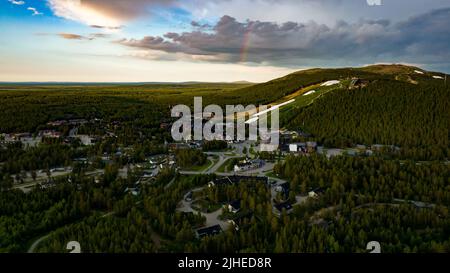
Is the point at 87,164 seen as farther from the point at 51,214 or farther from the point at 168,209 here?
the point at 168,209

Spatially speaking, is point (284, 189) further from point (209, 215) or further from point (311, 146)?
point (311, 146)

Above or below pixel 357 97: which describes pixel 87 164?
below

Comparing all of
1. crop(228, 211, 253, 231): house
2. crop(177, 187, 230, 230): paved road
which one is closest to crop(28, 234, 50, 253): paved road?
crop(177, 187, 230, 230): paved road

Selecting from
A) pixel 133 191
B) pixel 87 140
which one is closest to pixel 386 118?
pixel 133 191

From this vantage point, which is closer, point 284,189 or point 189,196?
point 189,196
